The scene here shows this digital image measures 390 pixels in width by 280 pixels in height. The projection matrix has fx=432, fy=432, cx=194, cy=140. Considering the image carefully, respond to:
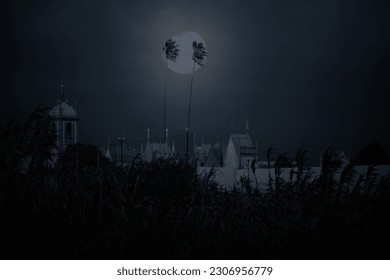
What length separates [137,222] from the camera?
208 inches

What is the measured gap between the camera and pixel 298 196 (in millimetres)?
7238

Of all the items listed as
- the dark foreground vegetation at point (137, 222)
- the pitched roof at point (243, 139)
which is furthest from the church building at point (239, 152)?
the dark foreground vegetation at point (137, 222)

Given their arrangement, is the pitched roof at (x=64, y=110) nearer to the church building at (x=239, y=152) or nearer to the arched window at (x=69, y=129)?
the arched window at (x=69, y=129)

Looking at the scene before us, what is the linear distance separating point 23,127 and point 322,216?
12.9ft

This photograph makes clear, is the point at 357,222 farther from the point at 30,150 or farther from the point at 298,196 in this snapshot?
the point at 30,150

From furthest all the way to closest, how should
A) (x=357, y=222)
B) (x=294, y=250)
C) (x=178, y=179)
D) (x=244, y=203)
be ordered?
(x=178, y=179)
(x=244, y=203)
(x=357, y=222)
(x=294, y=250)

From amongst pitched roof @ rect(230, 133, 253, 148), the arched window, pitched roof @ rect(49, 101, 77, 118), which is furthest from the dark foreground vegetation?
pitched roof @ rect(230, 133, 253, 148)

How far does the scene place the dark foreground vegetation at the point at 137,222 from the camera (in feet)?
15.0

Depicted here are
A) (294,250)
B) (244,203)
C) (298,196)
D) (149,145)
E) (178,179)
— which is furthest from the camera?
(149,145)

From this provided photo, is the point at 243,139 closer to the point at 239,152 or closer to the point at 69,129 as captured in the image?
the point at 239,152

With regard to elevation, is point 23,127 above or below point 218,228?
above

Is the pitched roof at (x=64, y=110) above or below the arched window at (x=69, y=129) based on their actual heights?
above
